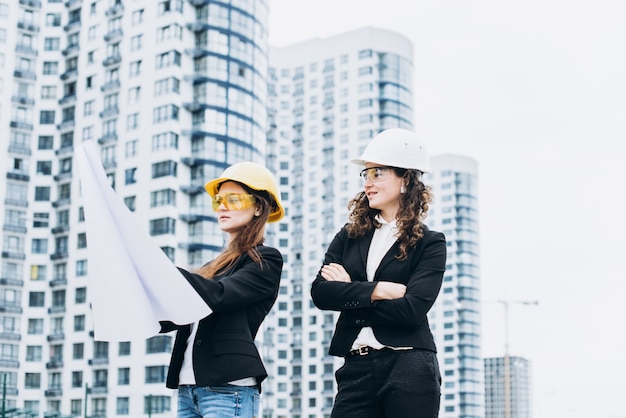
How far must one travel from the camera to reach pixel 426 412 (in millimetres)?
4535

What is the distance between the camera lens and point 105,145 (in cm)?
7025

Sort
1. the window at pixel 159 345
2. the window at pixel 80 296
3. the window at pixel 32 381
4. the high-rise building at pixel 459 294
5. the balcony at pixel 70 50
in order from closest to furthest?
the window at pixel 159 345 → the window at pixel 80 296 → the window at pixel 32 381 → the balcony at pixel 70 50 → the high-rise building at pixel 459 294

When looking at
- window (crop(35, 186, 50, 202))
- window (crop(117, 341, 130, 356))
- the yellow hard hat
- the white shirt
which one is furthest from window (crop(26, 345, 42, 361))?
the white shirt

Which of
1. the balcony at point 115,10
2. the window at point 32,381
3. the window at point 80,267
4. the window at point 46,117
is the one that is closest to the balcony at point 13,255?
the window at point 80,267

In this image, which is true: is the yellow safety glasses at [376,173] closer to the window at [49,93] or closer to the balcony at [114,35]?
the balcony at [114,35]

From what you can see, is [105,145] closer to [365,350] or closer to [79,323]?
[79,323]

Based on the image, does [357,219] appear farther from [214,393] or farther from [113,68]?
[113,68]

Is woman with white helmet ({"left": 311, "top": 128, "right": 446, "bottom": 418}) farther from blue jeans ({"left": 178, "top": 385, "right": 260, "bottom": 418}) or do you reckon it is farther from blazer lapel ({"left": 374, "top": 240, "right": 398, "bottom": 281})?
blue jeans ({"left": 178, "top": 385, "right": 260, "bottom": 418})

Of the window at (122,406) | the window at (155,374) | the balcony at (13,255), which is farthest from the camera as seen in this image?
the balcony at (13,255)

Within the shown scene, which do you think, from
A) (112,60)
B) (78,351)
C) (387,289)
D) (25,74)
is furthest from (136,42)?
(387,289)

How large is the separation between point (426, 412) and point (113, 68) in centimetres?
6926

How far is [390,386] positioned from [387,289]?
46cm

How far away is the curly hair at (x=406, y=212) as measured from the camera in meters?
4.85

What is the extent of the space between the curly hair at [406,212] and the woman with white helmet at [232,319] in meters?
0.45
